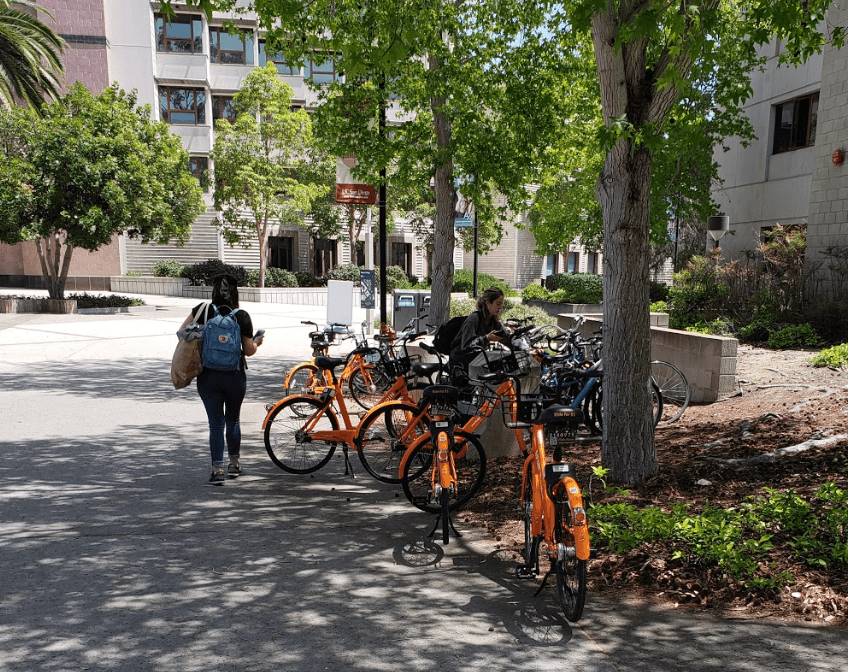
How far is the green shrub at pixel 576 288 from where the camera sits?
92.8 feet

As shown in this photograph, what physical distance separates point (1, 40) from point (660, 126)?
27.8 metres

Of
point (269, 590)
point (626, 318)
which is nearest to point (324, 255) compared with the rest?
point (626, 318)

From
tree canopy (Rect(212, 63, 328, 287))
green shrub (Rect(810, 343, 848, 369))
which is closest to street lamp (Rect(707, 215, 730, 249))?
green shrub (Rect(810, 343, 848, 369))

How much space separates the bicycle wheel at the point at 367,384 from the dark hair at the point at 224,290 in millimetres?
3461

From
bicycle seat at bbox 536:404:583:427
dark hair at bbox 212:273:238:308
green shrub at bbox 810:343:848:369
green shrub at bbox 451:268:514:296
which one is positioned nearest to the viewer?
bicycle seat at bbox 536:404:583:427

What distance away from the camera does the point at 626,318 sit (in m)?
5.54

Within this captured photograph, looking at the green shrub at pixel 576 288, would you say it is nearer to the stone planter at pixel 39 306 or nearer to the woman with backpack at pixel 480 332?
the woman with backpack at pixel 480 332

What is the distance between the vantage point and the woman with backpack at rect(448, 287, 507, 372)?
6.78 metres

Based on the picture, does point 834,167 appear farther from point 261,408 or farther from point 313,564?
point 313,564

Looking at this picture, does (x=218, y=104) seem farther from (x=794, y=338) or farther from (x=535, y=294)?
(x=794, y=338)

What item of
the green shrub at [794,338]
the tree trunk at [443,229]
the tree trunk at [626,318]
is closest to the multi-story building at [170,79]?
the tree trunk at [443,229]

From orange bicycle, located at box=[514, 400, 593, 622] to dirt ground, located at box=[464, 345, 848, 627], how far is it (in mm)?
464

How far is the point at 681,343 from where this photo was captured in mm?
9703

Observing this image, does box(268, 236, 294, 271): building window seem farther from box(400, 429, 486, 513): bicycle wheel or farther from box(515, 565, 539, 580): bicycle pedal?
box(515, 565, 539, 580): bicycle pedal
